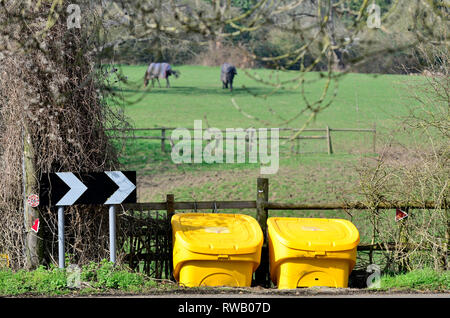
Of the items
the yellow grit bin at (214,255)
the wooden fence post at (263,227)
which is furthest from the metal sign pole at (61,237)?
the wooden fence post at (263,227)

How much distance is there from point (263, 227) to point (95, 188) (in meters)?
2.20

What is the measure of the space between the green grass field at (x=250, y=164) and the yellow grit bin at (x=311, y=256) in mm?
1200

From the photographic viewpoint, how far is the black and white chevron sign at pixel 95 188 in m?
7.39

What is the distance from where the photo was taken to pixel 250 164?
21.5 metres

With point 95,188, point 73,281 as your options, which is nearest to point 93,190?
point 95,188

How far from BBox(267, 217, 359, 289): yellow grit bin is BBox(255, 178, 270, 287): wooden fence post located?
495mm

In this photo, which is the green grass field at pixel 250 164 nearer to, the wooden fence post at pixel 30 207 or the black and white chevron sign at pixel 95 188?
the black and white chevron sign at pixel 95 188

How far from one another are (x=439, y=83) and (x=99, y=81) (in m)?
4.98

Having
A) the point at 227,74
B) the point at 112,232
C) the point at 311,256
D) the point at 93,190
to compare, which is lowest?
the point at 311,256

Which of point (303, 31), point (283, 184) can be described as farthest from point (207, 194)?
point (303, 31)

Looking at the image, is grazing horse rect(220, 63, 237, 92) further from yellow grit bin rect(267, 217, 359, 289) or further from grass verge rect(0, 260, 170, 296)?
grass verge rect(0, 260, 170, 296)

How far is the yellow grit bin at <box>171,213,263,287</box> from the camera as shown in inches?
281

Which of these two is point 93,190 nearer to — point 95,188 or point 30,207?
point 95,188
